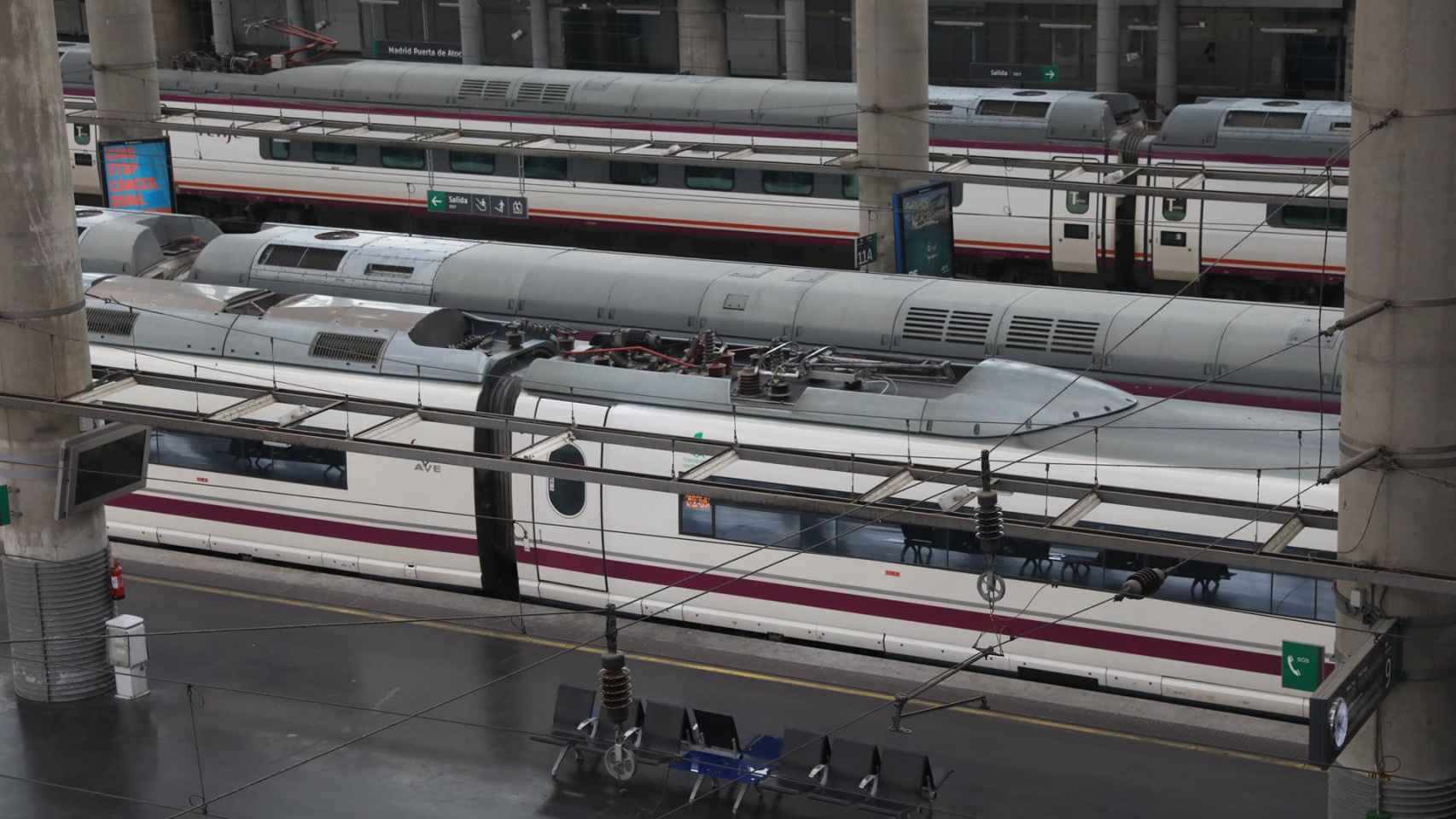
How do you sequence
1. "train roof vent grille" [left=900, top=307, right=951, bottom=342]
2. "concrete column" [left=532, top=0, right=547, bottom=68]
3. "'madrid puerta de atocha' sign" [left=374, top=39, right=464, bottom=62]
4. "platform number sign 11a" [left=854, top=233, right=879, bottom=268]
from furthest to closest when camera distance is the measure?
"'madrid puerta de atocha' sign" [left=374, top=39, right=464, bottom=62]
"concrete column" [left=532, top=0, right=547, bottom=68]
"platform number sign 11a" [left=854, top=233, right=879, bottom=268]
"train roof vent grille" [left=900, top=307, right=951, bottom=342]

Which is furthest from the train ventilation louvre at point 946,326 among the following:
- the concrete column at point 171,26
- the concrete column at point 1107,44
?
the concrete column at point 171,26

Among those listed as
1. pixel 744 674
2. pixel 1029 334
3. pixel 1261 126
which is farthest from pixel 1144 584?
pixel 1261 126

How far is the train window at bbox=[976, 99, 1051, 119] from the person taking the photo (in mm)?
34188

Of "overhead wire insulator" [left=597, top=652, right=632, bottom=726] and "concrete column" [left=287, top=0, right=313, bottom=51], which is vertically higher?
"concrete column" [left=287, top=0, right=313, bottom=51]

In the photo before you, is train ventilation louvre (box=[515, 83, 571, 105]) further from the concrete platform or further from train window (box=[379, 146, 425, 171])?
the concrete platform

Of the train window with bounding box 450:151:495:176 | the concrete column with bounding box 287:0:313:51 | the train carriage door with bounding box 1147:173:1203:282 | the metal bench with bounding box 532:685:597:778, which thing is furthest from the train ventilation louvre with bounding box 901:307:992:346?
the concrete column with bounding box 287:0:313:51

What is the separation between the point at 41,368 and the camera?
1911 cm

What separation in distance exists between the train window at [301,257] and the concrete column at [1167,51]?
29.7 m

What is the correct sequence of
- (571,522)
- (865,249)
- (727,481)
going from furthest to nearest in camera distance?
1. (865,249)
2. (571,522)
3. (727,481)

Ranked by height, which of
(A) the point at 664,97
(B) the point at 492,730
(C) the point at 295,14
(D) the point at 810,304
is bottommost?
(B) the point at 492,730

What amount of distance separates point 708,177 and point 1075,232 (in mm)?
7046

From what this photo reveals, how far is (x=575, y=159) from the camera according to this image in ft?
122

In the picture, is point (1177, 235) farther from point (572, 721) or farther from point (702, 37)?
point (702, 37)

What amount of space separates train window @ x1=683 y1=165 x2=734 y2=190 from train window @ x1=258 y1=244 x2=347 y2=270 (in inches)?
414
